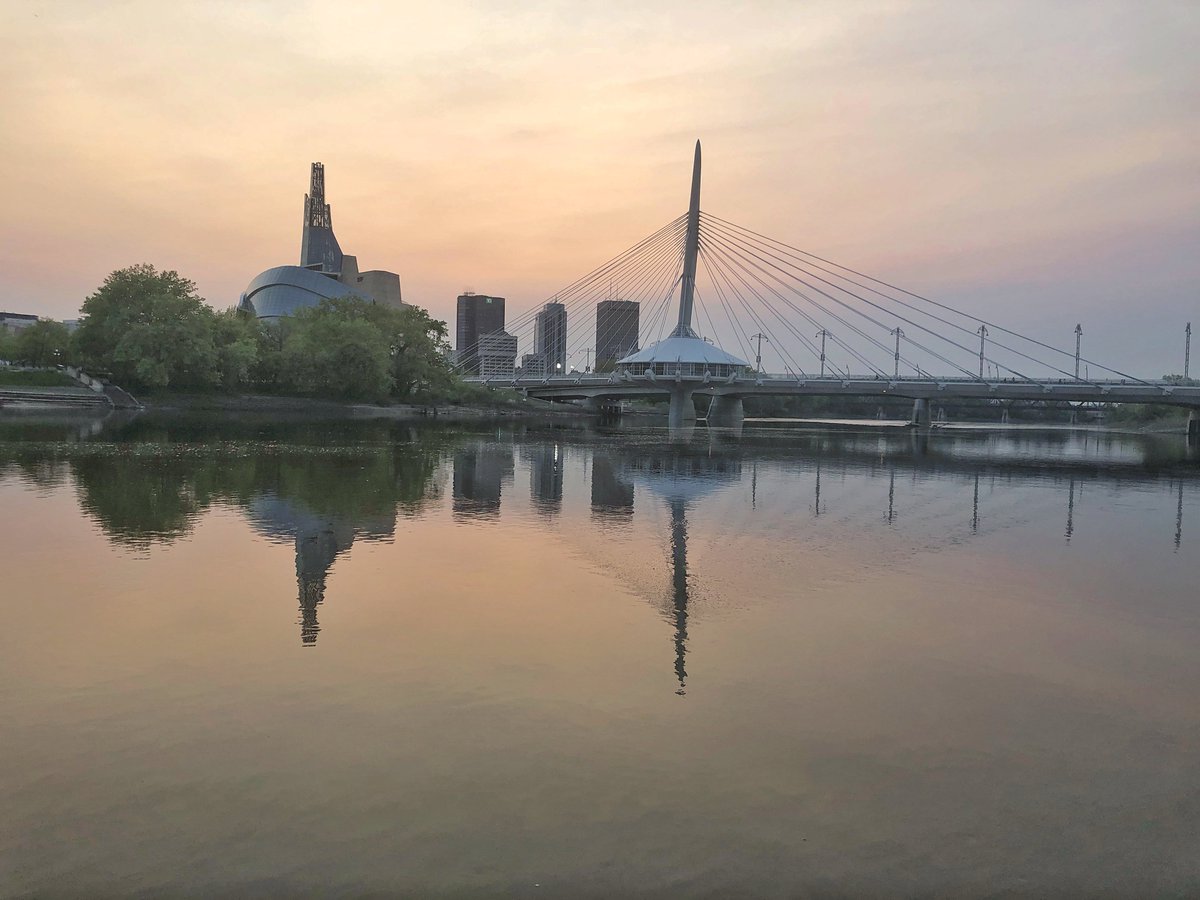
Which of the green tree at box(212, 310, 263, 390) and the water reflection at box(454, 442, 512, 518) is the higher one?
the green tree at box(212, 310, 263, 390)

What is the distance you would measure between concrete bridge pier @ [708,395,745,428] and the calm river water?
91.9 m

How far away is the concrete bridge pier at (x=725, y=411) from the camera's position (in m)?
114

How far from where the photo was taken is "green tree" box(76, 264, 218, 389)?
8175 centimetres

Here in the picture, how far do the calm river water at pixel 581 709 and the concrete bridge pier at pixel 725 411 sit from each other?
91.9 metres

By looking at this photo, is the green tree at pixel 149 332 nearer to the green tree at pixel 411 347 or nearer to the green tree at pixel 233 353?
the green tree at pixel 233 353

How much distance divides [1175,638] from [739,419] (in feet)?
339

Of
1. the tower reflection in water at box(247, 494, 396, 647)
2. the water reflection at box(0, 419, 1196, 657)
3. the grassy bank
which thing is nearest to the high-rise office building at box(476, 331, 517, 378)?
the grassy bank

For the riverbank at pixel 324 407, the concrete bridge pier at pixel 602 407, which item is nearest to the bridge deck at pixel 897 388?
the riverbank at pixel 324 407

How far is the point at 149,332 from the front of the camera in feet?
267

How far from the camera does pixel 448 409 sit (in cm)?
11181

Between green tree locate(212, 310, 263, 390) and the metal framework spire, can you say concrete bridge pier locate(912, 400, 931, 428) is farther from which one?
green tree locate(212, 310, 263, 390)

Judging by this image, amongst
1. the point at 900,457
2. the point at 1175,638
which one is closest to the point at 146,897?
the point at 1175,638

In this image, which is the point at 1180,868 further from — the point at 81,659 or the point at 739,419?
the point at 739,419

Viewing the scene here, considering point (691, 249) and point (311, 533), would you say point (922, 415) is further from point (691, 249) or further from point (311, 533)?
point (311, 533)
